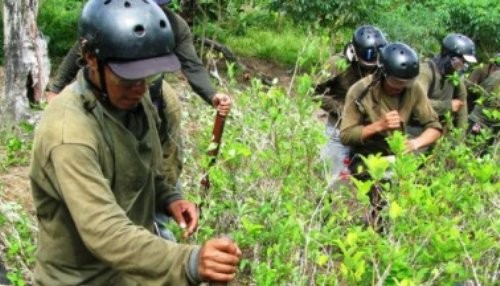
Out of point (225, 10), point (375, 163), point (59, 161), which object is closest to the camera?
point (59, 161)

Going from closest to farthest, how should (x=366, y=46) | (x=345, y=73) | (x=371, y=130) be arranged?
(x=371, y=130) < (x=366, y=46) < (x=345, y=73)

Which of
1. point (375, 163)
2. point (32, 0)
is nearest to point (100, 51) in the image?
A: point (375, 163)

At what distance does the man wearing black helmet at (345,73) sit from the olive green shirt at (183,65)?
3.93 ft

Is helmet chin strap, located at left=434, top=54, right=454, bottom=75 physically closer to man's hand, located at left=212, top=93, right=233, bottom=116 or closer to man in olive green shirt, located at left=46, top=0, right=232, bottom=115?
man in olive green shirt, located at left=46, top=0, right=232, bottom=115

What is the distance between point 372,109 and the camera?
5402 mm

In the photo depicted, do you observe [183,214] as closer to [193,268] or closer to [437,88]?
[193,268]

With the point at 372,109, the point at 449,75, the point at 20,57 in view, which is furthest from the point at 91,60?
the point at 20,57

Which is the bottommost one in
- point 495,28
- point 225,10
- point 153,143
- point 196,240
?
point 495,28

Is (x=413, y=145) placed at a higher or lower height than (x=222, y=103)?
lower

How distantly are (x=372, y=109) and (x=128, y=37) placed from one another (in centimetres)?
316

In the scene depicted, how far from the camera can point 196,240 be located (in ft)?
12.7

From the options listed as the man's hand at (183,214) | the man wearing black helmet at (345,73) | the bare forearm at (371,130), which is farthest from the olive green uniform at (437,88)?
the man's hand at (183,214)

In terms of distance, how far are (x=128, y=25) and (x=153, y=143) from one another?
0.51 m

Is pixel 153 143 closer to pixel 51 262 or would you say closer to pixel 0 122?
pixel 51 262
